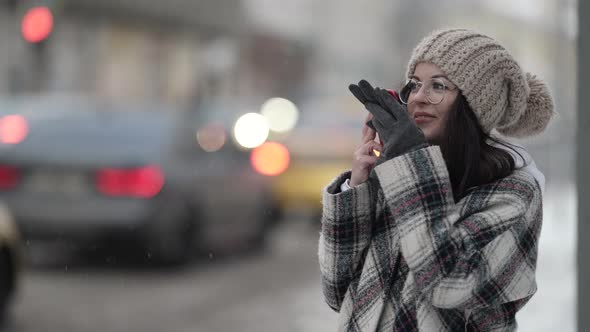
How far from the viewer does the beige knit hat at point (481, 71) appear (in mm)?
2123

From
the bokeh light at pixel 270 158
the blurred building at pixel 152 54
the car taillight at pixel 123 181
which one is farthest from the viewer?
the blurred building at pixel 152 54

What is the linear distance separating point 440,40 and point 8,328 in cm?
499

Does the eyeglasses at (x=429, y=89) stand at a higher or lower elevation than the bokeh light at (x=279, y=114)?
higher

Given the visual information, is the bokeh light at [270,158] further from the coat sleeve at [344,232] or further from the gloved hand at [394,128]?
the gloved hand at [394,128]

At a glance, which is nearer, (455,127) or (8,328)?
(455,127)

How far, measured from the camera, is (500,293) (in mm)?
2045

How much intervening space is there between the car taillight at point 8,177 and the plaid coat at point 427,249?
678 centimetres

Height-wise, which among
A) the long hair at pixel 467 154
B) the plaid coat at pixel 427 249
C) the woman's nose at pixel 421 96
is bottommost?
the plaid coat at pixel 427 249

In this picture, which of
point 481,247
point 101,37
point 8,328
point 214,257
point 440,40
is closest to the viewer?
point 481,247

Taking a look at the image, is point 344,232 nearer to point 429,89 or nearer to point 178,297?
point 429,89

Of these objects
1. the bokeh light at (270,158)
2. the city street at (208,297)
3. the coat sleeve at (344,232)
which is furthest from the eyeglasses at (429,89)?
the bokeh light at (270,158)

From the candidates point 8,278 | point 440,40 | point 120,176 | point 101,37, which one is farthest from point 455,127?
point 101,37

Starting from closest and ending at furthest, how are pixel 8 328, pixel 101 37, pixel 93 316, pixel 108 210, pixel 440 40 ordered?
1. pixel 440 40
2. pixel 8 328
3. pixel 93 316
4. pixel 108 210
5. pixel 101 37

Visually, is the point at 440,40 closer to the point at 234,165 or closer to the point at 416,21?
the point at 234,165
